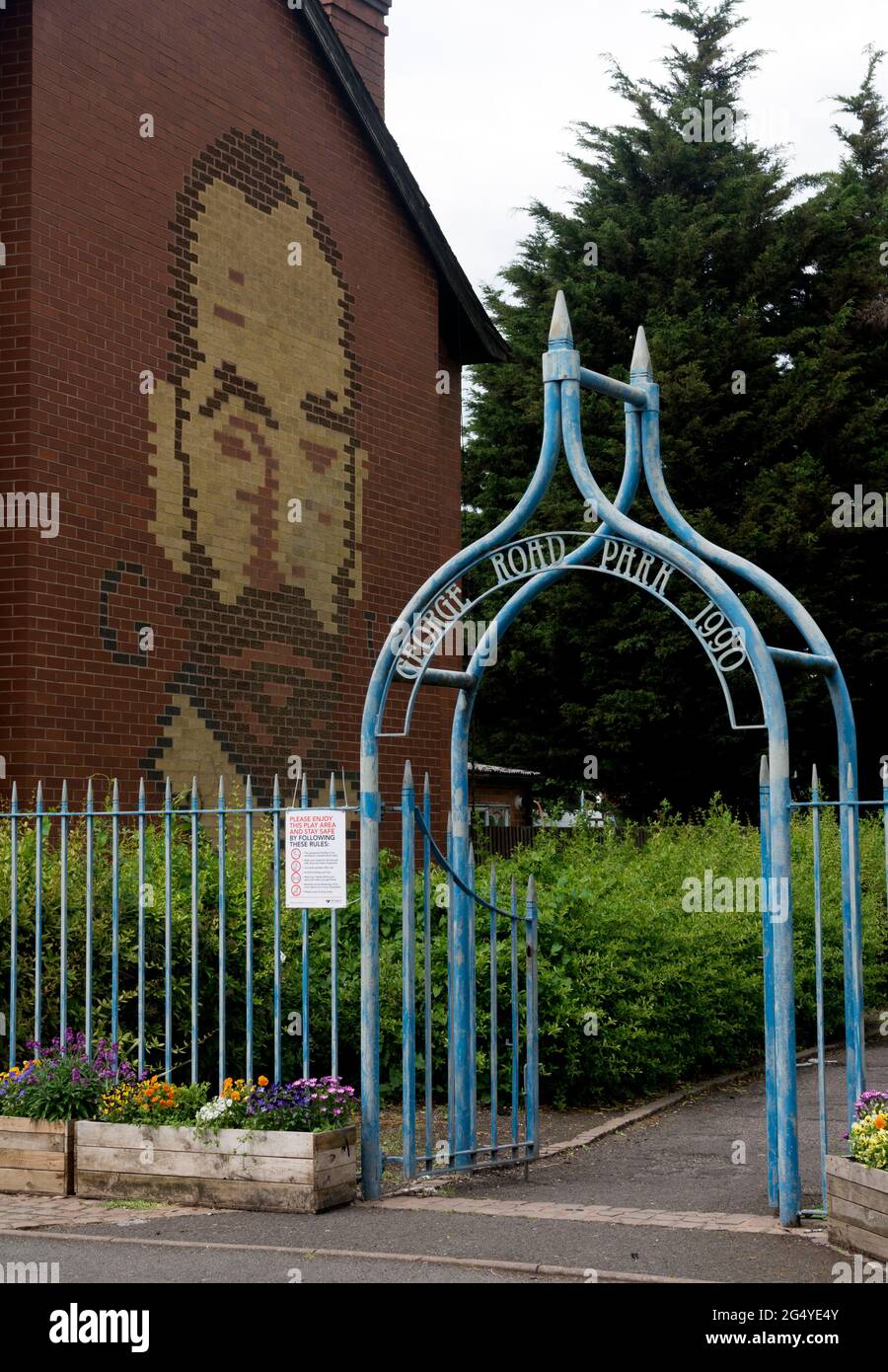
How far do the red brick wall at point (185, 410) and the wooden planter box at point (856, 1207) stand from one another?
727 cm

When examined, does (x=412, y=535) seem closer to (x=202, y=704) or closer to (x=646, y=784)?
(x=202, y=704)

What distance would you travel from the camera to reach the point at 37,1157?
8180 mm

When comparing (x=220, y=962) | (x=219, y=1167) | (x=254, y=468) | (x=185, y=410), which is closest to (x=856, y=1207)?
(x=219, y=1167)

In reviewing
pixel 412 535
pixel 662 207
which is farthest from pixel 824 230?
pixel 412 535

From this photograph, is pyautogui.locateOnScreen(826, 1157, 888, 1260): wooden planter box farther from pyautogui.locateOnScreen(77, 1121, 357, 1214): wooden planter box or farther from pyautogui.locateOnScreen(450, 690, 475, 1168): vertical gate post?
pyautogui.locateOnScreen(77, 1121, 357, 1214): wooden planter box

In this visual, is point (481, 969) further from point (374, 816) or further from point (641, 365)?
point (641, 365)

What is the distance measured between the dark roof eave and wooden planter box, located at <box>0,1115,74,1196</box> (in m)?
11.9

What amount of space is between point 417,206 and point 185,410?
4731 millimetres

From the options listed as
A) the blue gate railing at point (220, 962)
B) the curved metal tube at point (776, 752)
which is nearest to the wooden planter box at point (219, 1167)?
the blue gate railing at point (220, 962)

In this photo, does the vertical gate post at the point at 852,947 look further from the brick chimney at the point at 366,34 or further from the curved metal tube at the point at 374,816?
the brick chimney at the point at 366,34

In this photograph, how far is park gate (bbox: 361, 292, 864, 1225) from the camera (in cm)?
751

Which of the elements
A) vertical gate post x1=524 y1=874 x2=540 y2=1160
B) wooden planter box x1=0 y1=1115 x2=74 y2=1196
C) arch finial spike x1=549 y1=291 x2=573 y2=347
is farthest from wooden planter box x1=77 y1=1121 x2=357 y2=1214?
arch finial spike x1=549 y1=291 x2=573 y2=347

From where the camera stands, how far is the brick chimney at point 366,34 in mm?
19234

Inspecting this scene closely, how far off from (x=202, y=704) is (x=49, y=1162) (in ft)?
21.2
